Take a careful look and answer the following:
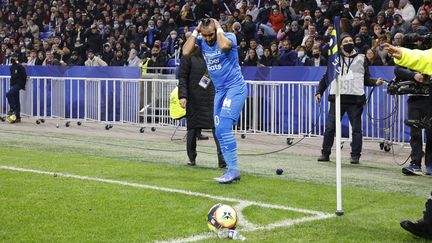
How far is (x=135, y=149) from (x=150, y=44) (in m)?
11.6

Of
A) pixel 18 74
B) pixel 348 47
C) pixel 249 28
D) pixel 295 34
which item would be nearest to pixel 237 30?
pixel 249 28

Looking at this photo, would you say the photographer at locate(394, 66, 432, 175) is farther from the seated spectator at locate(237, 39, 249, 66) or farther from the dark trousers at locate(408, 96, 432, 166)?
the seated spectator at locate(237, 39, 249, 66)

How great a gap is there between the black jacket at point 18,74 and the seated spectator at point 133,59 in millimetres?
3647

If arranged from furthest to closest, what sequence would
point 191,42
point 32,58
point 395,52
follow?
1. point 32,58
2. point 191,42
3. point 395,52

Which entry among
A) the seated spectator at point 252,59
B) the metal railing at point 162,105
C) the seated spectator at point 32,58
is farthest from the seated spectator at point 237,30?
the seated spectator at point 32,58

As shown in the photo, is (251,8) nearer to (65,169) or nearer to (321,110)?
(321,110)

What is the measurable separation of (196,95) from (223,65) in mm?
2134

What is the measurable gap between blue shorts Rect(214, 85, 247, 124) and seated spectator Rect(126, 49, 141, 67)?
14.1 metres

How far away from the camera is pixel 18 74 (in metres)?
22.2

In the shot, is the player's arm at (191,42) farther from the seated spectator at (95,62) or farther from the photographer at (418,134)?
the seated spectator at (95,62)

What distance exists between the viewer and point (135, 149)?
14.9m

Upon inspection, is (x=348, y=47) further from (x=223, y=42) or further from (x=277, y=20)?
(x=277, y=20)

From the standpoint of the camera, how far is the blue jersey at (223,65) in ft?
32.9

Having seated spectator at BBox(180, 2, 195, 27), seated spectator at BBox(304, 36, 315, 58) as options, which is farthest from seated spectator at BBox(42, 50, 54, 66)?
seated spectator at BBox(304, 36, 315, 58)
